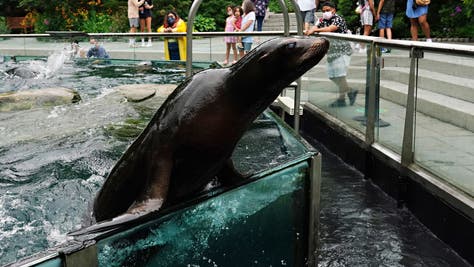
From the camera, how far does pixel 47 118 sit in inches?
236

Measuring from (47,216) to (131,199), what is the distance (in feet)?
3.08

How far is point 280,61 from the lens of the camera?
7.61 feet

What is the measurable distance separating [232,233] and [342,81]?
4457 millimetres

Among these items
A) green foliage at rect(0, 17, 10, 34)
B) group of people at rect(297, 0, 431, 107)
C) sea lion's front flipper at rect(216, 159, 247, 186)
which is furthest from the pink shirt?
sea lion's front flipper at rect(216, 159, 247, 186)

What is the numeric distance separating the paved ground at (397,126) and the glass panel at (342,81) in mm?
11

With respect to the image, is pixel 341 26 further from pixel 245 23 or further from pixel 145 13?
pixel 145 13

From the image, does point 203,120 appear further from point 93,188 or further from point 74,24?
point 74,24

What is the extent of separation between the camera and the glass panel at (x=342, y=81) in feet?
19.9

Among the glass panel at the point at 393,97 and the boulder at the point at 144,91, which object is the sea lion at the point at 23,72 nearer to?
the boulder at the point at 144,91

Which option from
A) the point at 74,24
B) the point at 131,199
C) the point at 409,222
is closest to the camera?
the point at 131,199

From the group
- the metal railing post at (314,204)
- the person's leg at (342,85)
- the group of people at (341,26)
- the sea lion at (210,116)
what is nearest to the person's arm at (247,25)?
the group of people at (341,26)

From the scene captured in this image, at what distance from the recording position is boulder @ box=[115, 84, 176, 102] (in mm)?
6398

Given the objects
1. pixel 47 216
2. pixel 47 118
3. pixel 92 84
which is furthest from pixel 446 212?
pixel 92 84

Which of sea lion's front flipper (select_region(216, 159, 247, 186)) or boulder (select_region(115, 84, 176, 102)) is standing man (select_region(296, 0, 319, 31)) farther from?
sea lion's front flipper (select_region(216, 159, 247, 186))
